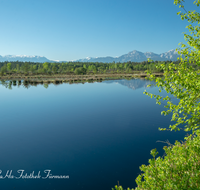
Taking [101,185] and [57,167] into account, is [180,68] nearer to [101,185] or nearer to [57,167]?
[101,185]

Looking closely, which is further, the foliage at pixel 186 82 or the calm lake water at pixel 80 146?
the calm lake water at pixel 80 146

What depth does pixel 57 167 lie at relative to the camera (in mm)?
15523

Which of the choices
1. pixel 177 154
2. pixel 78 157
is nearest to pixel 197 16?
pixel 177 154

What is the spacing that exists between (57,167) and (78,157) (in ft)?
8.93

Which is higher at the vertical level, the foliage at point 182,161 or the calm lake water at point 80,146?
the foliage at point 182,161

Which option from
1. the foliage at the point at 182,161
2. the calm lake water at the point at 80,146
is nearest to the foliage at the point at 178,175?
the foliage at the point at 182,161

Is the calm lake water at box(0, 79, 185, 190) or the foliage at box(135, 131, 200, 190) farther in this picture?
the calm lake water at box(0, 79, 185, 190)

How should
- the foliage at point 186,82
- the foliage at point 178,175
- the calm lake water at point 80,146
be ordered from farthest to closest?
1. the calm lake water at point 80,146
2. the foliage at point 186,82
3. the foliage at point 178,175

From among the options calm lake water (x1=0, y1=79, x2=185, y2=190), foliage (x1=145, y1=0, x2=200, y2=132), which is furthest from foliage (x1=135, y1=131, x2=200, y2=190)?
calm lake water (x1=0, y1=79, x2=185, y2=190)

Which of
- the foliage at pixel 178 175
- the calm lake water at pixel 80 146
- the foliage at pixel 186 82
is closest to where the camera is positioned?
the foliage at pixel 178 175

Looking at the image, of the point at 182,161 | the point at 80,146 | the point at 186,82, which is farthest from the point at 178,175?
the point at 80,146

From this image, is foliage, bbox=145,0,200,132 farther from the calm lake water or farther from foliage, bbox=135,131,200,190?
the calm lake water

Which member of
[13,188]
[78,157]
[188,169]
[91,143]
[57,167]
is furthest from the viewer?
[91,143]

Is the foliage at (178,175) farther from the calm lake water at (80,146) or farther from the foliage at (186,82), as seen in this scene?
the calm lake water at (80,146)
